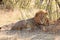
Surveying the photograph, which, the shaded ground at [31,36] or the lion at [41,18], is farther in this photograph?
the lion at [41,18]

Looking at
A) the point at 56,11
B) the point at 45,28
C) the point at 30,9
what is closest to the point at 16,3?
the point at 30,9

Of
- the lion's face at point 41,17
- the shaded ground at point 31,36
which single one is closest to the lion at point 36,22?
the lion's face at point 41,17

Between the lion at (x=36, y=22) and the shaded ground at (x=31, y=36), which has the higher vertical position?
the lion at (x=36, y=22)

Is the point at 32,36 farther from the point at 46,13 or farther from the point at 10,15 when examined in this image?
the point at 10,15

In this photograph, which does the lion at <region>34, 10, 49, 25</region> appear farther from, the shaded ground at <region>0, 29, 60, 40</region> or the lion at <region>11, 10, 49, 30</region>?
the shaded ground at <region>0, 29, 60, 40</region>

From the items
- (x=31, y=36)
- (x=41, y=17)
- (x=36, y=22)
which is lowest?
(x=31, y=36)

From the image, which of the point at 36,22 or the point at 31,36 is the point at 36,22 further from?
the point at 31,36

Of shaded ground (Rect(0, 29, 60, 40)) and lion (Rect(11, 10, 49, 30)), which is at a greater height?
lion (Rect(11, 10, 49, 30))

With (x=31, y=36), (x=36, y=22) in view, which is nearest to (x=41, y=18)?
(x=36, y=22)

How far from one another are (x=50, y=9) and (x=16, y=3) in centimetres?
146

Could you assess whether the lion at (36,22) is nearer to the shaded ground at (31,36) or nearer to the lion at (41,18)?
the lion at (41,18)

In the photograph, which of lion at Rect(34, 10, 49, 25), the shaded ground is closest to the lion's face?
lion at Rect(34, 10, 49, 25)

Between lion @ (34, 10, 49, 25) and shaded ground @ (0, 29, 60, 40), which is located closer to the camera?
shaded ground @ (0, 29, 60, 40)

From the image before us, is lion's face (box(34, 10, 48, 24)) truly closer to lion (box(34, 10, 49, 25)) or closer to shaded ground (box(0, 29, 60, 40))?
lion (box(34, 10, 49, 25))
